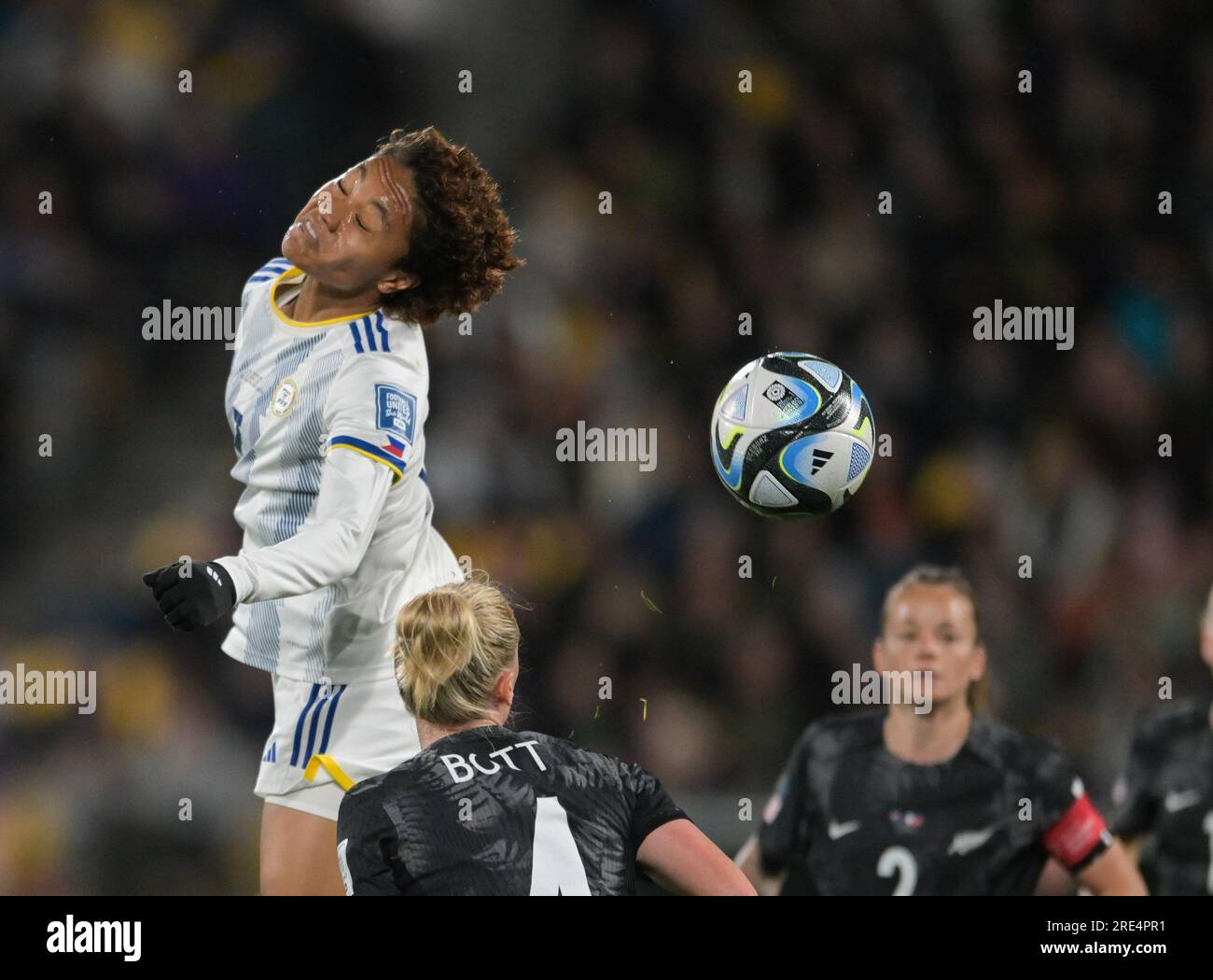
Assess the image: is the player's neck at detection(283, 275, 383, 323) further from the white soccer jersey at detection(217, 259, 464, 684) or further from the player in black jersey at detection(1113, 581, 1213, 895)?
the player in black jersey at detection(1113, 581, 1213, 895)

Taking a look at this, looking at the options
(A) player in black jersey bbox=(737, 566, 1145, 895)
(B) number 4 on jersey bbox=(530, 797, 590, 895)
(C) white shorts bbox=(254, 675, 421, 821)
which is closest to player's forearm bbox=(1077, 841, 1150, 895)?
(A) player in black jersey bbox=(737, 566, 1145, 895)

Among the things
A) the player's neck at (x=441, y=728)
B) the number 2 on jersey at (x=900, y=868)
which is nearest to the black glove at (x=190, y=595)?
the player's neck at (x=441, y=728)

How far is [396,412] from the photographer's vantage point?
10.3ft

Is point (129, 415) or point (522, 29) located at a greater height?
point (522, 29)

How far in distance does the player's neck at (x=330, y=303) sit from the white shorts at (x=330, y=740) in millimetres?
814

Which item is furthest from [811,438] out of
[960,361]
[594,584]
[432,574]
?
[960,361]

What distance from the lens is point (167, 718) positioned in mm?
5492

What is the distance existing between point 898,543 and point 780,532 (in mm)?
485

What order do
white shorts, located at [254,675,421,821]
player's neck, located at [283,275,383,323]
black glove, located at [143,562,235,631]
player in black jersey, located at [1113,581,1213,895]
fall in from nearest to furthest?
black glove, located at [143,562,235,631] → white shorts, located at [254,675,421,821] → player's neck, located at [283,275,383,323] → player in black jersey, located at [1113,581,1213,895]

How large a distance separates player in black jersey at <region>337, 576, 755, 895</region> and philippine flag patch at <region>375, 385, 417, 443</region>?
27.2 inches

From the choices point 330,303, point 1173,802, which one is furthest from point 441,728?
point 1173,802

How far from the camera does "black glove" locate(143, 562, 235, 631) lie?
2678 mm
